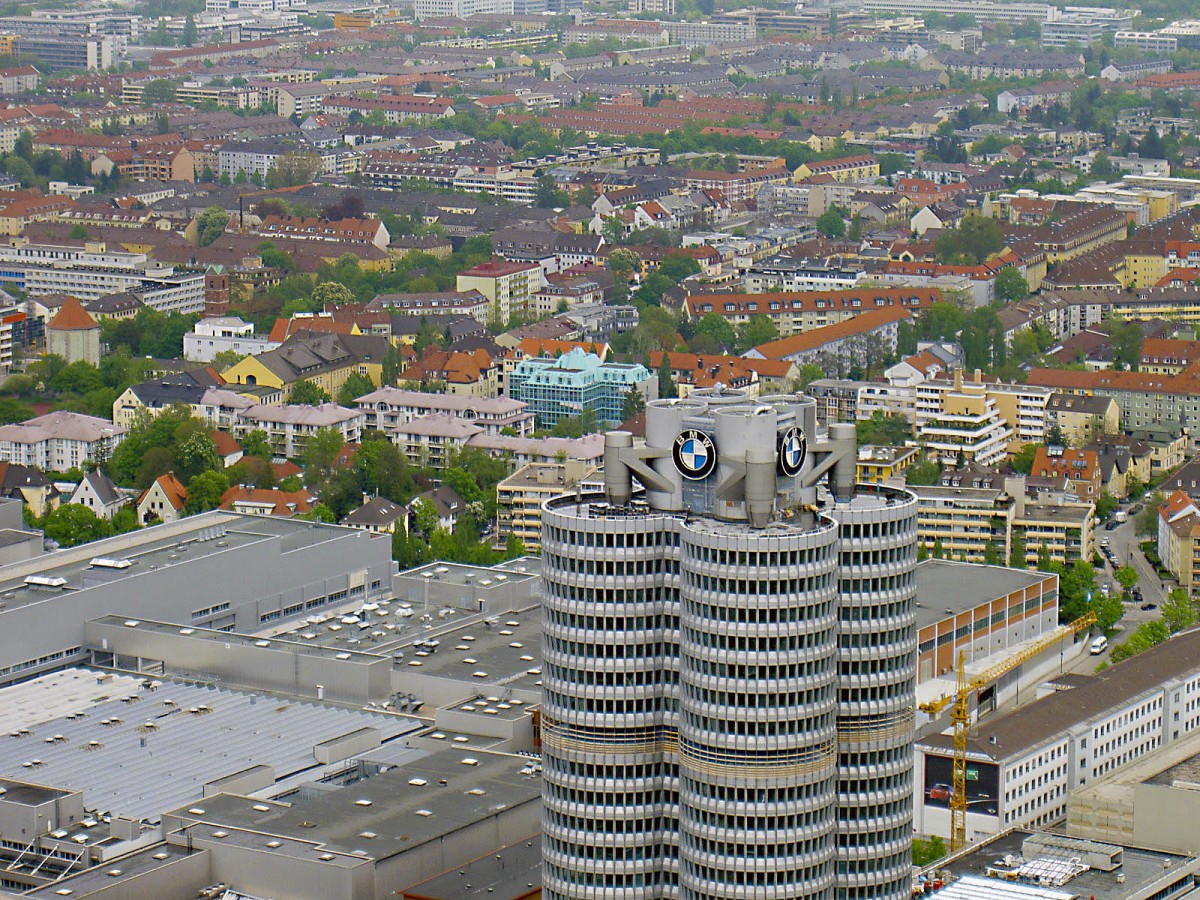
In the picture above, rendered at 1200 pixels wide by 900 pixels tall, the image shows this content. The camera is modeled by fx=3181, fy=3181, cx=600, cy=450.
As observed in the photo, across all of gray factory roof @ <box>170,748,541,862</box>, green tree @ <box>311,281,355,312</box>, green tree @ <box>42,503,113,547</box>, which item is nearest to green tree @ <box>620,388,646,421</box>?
green tree @ <box>42,503,113,547</box>

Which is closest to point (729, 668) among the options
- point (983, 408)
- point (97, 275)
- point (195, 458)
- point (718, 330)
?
point (195, 458)

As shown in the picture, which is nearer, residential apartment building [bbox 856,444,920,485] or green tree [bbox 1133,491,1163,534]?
green tree [bbox 1133,491,1163,534]

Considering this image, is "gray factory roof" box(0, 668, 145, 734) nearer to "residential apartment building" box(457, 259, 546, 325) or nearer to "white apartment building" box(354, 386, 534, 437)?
"white apartment building" box(354, 386, 534, 437)

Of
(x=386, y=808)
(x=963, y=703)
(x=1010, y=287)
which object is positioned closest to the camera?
(x=386, y=808)

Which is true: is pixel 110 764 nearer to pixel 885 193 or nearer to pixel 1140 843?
pixel 1140 843

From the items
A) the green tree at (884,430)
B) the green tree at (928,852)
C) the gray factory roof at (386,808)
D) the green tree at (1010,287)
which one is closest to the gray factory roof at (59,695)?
the gray factory roof at (386,808)

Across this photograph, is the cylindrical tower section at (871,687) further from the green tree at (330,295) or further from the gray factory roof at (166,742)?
the green tree at (330,295)

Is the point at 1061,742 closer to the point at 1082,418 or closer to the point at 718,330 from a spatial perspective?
the point at 1082,418

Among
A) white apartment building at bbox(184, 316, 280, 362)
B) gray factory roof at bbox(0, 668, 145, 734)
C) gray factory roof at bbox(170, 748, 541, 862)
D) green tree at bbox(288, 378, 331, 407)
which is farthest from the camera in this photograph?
white apartment building at bbox(184, 316, 280, 362)
